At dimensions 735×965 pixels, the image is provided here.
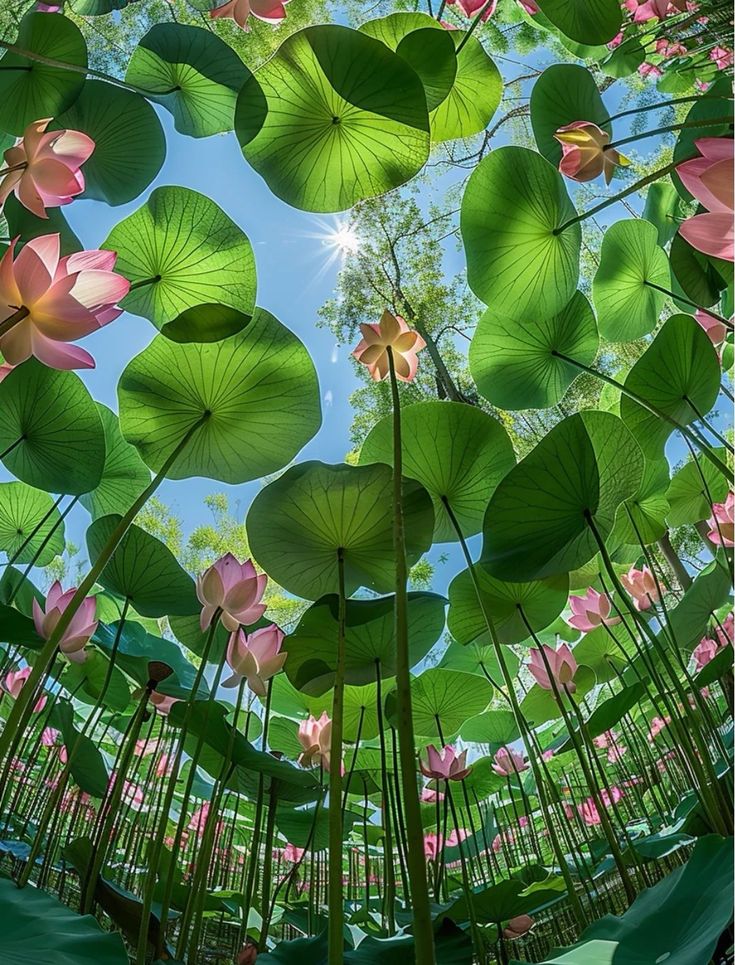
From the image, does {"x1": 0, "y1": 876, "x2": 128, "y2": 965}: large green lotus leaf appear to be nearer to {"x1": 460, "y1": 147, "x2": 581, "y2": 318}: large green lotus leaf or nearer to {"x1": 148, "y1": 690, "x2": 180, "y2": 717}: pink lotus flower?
{"x1": 148, "y1": 690, "x2": 180, "y2": 717}: pink lotus flower

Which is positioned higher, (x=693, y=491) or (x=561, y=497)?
(x=693, y=491)

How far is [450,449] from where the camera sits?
775 millimetres

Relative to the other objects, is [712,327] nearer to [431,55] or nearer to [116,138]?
[431,55]

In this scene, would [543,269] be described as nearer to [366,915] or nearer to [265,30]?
[366,915]

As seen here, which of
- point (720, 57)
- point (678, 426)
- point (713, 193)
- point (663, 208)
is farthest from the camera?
point (720, 57)

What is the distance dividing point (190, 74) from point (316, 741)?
97 cm

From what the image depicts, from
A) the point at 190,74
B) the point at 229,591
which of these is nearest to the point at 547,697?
the point at 229,591

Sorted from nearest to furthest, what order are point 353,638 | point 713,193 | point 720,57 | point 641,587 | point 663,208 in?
point 713,193 → point 353,638 → point 641,587 → point 663,208 → point 720,57

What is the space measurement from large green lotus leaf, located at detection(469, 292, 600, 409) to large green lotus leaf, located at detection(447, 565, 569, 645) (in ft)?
1.02

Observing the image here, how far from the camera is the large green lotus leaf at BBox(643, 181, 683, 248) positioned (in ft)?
3.55

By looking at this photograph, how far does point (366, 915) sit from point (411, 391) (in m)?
2.20

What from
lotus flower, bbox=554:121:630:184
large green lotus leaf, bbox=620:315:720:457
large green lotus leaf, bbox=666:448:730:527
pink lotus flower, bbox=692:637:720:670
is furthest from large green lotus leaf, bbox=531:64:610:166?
pink lotus flower, bbox=692:637:720:670

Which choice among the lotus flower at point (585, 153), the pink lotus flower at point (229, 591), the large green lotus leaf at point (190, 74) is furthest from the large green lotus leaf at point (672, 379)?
the large green lotus leaf at point (190, 74)

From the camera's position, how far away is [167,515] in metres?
3.02
